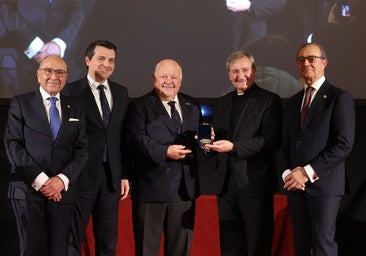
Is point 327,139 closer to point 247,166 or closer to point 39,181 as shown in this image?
point 247,166

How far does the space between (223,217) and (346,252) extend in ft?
4.53

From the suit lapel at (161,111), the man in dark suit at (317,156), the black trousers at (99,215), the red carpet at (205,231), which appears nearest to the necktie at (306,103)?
the man in dark suit at (317,156)

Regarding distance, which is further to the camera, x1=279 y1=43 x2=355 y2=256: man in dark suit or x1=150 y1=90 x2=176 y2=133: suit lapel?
x1=150 y1=90 x2=176 y2=133: suit lapel

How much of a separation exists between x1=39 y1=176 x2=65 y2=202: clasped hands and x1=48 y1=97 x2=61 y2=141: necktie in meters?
0.24

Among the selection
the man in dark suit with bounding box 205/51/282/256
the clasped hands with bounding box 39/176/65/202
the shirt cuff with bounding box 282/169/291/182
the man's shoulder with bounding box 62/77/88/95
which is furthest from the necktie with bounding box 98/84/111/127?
the shirt cuff with bounding box 282/169/291/182

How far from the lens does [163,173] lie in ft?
11.0

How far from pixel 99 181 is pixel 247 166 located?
89 cm

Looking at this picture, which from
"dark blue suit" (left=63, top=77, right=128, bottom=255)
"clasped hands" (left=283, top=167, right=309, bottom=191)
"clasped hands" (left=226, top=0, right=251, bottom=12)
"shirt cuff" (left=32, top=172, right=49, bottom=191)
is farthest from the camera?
"clasped hands" (left=226, top=0, right=251, bottom=12)

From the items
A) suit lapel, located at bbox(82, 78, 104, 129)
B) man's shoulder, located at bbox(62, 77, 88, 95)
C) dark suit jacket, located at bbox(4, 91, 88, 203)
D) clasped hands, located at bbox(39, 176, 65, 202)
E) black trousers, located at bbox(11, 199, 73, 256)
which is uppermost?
man's shoulder, located at bbox(62, 77, 88, 95)

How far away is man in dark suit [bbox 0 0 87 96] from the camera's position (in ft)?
15.6

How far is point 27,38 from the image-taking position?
4.76 metres

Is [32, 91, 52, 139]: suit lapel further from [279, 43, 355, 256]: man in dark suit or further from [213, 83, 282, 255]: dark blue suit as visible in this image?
[279, 43, 355, 256]: man in dark suit

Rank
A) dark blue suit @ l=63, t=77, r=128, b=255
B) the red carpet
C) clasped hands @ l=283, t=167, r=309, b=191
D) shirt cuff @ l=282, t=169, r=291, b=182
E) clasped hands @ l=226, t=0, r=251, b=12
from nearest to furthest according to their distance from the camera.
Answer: clasped hands @ l=283, t=167, r=309, b=191, shirt cuff @ l=282, t=169, r=291, b=182, dark blue suit @ l=63, t=77, r=128, b=255, the red carpet, clasped hands @ l=226, t=0, r=251, b=12

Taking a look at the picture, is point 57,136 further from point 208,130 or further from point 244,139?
point 244,139
